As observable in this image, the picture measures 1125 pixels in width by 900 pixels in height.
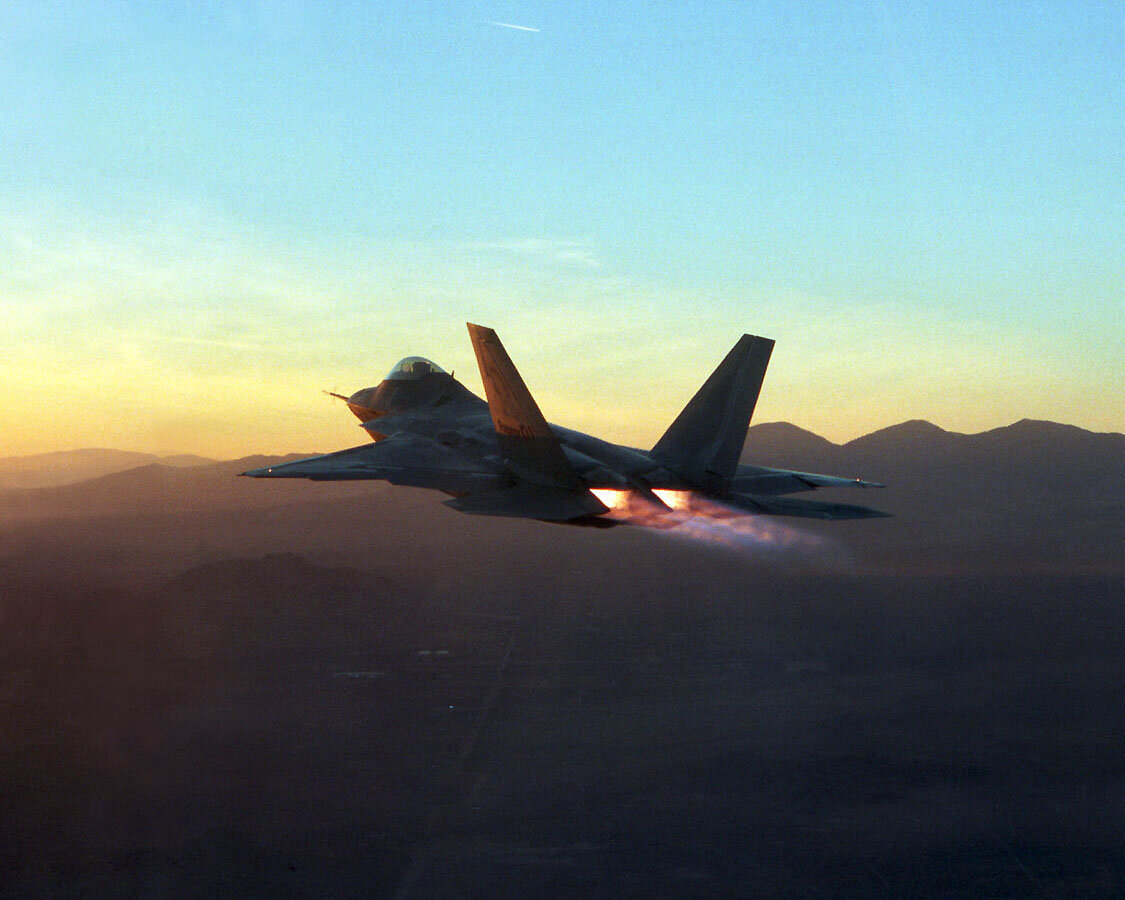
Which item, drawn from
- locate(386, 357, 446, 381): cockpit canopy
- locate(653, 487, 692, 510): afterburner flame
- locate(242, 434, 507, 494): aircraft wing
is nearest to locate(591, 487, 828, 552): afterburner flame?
locate(653, 487, 692, 510): afterburner flame

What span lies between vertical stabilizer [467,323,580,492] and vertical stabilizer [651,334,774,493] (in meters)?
7.61

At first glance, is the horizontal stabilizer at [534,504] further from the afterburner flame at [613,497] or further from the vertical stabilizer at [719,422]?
the vertical stabilizer at [719,422]

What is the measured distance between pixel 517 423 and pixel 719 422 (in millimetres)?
12134

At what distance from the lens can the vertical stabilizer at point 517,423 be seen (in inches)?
1732

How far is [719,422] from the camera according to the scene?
5200cm

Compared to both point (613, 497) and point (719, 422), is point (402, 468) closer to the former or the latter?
point (613, 497)

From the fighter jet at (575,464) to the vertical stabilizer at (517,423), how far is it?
0.18 ft

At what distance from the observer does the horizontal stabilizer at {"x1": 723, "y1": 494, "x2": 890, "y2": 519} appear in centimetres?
5122

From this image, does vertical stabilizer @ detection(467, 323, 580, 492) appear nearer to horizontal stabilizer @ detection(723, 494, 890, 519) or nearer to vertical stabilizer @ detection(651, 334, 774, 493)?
vertical stabilizer @ detection(651, 334, 774, 493)

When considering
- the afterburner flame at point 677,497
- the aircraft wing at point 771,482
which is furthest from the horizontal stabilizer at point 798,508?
the aircraft wing at point 771,482

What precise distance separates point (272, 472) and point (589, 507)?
1629cm

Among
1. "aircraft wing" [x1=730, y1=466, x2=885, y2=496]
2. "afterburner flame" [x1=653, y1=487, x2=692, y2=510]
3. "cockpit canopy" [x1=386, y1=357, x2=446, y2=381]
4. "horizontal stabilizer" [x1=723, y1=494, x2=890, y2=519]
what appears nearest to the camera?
"afterburner flame" [x1=653, y1=487, x2=692, y2=510]

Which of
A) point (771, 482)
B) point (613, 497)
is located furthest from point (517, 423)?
point (771, 482)

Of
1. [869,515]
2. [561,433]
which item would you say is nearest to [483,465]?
[561,433]
